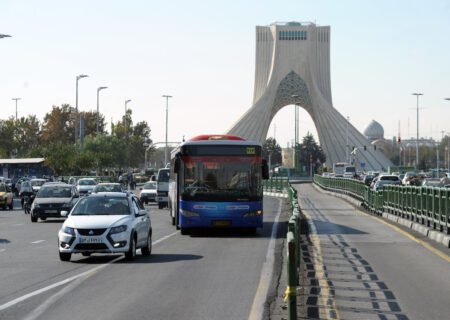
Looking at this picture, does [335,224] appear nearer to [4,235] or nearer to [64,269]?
[4,235]

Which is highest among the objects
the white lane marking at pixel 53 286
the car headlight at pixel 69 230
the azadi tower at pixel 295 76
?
the azadi tower at pixel 295 76

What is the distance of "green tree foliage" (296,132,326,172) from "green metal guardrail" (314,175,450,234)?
128m

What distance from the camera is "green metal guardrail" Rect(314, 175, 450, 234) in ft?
86.4

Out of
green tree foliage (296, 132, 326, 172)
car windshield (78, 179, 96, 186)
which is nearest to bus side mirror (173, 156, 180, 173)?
car windshield (78, 179, 96, 186)

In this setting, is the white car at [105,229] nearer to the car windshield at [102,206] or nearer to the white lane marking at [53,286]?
the car windshield at [102,206]

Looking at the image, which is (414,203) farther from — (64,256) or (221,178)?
(64,256)

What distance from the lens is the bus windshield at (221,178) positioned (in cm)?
2803

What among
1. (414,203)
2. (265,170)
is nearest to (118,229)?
(265,170)

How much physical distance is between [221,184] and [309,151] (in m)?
159

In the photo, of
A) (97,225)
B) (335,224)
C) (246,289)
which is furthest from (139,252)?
(335,224)

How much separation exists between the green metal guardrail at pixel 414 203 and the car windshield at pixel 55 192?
12.9m

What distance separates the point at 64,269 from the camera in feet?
58.4

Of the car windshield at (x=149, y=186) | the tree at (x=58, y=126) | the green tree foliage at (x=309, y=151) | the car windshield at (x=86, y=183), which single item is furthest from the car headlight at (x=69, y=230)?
the green tree foliage at (x=309, y=151)

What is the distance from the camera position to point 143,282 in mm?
15336
